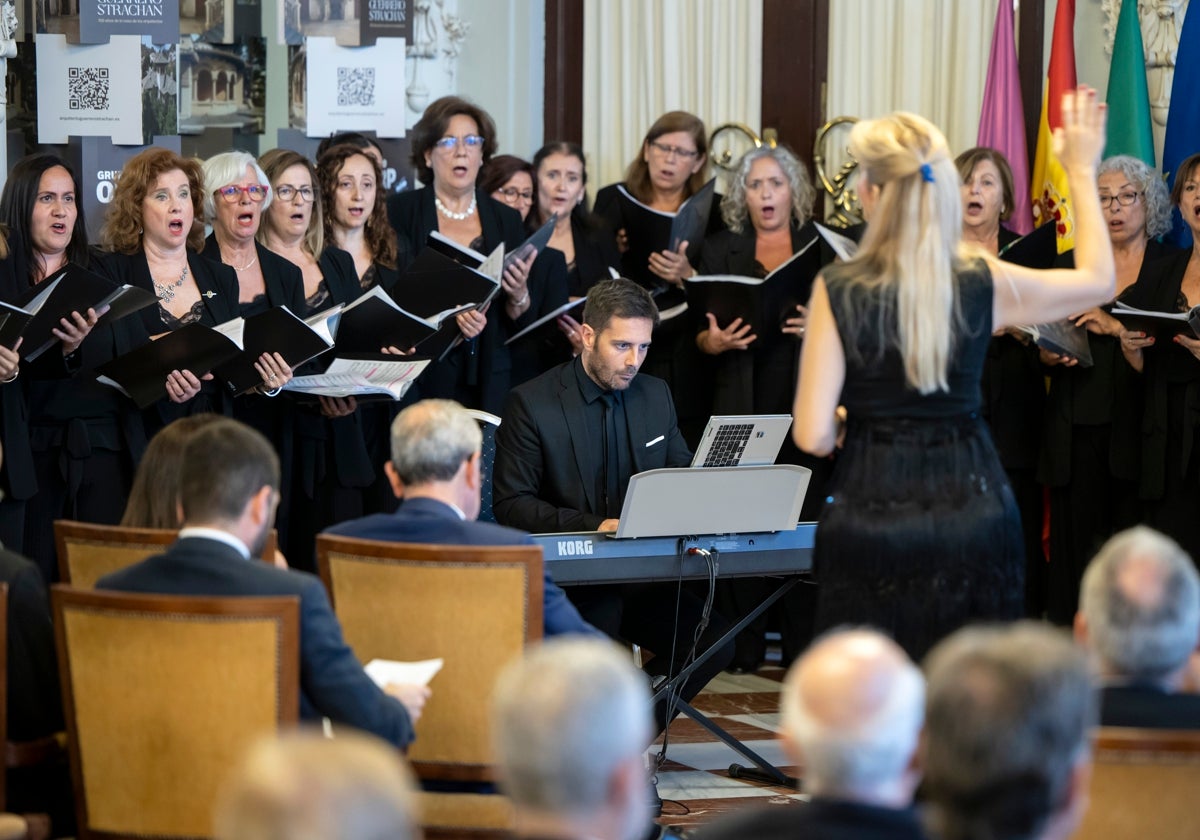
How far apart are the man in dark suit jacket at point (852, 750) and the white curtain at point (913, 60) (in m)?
5.63

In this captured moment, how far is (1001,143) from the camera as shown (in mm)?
7027

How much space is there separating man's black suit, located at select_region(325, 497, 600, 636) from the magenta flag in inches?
168

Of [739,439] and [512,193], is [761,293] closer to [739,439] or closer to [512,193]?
[512,193]

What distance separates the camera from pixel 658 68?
7.56 m

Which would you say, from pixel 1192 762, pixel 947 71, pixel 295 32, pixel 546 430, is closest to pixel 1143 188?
pixel 947 71

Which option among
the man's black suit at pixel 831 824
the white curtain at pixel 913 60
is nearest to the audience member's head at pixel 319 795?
the man's black suit at pixel 831 824

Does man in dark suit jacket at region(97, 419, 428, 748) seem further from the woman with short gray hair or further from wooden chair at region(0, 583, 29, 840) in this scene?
the woman with short gray hair

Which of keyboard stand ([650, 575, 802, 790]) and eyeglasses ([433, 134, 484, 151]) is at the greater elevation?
eyeglasses ([433, 134, 484, 151])

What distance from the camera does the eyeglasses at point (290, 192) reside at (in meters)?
5.79

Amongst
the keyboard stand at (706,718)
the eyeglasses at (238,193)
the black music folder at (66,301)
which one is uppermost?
the eyeglasses at (238,193)

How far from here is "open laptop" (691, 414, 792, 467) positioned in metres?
4.40

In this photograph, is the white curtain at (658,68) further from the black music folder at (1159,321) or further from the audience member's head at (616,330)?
the audience member's head at (616,330)

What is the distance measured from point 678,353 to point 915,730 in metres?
4.50

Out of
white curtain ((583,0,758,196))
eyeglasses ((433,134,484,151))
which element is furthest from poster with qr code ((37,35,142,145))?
white curtain ((583,0,758,196))
